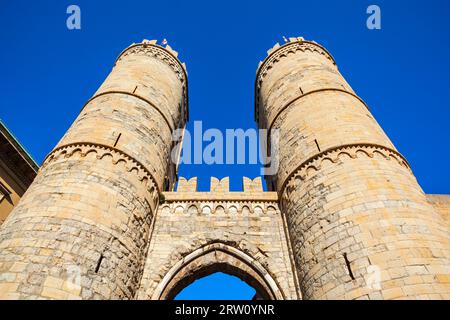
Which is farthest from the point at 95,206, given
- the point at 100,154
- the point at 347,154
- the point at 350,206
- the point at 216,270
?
the point at 347,154

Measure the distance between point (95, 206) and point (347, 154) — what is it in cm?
615

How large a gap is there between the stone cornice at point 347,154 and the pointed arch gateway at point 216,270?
2.64 metres

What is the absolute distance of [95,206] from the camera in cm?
702

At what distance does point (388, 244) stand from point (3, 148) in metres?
13.0

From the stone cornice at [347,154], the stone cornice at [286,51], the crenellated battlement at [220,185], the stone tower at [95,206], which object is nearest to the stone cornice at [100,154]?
the stone tower at [95,206]

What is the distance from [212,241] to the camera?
327 inches

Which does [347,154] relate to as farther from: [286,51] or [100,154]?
[286,51]

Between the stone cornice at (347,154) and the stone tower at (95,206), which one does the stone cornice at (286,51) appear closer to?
the stone tower at (95,206)

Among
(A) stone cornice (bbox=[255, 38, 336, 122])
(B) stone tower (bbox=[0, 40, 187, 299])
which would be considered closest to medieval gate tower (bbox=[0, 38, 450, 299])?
(B) stone tower (bbox=[0, 40, 187, 299])

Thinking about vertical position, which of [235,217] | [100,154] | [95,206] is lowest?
[95,206]

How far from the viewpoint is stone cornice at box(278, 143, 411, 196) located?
789 centimetres

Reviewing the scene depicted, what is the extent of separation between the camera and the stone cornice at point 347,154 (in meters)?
7.89
